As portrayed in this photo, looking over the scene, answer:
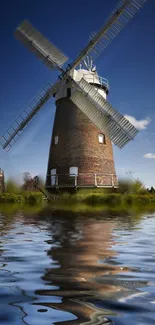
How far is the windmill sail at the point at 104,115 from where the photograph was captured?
2070 centimetres

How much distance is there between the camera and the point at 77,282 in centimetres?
315

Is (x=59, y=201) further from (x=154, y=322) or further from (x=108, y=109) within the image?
(x=154, y=322)

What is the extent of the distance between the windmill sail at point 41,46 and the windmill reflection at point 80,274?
1927cm

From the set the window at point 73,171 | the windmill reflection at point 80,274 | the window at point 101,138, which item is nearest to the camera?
the windmill reflection at point 80,274

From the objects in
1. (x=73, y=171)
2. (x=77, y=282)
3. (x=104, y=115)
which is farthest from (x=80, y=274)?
(x=73, y=171)

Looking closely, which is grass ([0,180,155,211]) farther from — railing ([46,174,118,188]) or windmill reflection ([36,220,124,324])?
windmill reflection ([36,220,124,324])

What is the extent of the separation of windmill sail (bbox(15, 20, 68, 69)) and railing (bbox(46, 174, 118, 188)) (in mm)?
8020

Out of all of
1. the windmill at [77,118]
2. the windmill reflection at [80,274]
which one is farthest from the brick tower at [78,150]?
the windmill reflection at [80,274]

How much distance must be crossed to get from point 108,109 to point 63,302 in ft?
64.6

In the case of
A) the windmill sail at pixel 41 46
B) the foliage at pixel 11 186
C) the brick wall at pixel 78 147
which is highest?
the windmill sail at pixel 41 46

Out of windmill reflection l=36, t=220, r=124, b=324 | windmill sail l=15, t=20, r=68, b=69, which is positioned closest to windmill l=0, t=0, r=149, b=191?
windmill sail l=15, t=20, r=68, b=69

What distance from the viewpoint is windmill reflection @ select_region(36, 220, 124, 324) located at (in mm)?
2369

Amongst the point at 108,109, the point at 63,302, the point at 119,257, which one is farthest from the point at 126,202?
the point at 63,302

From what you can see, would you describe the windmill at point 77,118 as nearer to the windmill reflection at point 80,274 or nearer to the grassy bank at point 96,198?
the grassy bank at point 96,198
